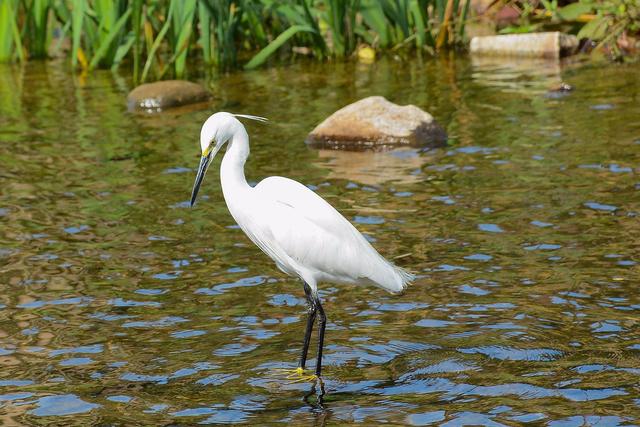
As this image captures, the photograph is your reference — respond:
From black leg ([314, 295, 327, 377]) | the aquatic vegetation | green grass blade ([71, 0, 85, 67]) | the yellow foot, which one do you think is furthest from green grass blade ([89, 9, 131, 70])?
the yellow foot

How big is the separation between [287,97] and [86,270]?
19.1 ft

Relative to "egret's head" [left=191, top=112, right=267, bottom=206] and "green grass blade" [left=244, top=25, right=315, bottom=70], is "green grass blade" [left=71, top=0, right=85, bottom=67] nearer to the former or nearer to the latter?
"green grass blade" [left=244, top=25, right=315, bottom=70]

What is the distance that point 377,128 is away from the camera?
1042 centimetres

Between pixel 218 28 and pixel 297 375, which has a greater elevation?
pixel 218 28

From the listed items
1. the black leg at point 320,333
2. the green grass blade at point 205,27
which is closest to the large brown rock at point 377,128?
the green grass blade at point 205,27

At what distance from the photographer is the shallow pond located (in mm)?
5258

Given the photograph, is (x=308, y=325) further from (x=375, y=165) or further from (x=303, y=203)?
(x=375, y=165)

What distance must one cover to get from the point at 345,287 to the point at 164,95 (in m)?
6.01

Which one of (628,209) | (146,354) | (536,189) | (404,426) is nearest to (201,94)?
(536,189)

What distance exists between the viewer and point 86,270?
7305mm

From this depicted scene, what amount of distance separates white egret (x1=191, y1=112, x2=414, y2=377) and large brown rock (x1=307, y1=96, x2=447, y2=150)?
469 centimetres

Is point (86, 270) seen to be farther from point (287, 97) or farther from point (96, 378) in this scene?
point (287, 97)

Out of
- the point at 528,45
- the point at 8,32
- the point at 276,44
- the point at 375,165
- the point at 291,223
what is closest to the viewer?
the point at 291,223

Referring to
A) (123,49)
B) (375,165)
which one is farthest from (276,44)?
(375,165)
